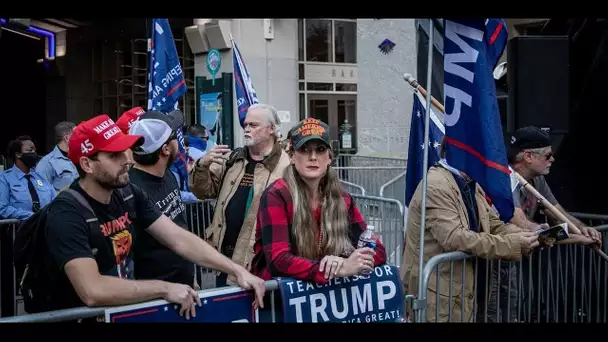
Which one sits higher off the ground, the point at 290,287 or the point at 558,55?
the point at 558,55

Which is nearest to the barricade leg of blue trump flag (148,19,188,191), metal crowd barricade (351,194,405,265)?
blue trump flag (148,19,188,191)

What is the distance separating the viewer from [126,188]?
13.0 feet

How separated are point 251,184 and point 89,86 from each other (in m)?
19.2

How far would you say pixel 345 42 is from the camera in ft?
71.5

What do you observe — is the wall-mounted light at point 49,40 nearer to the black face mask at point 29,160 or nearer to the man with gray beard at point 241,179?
the black face mask at point 29,160

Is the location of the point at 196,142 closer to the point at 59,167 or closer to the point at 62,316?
the point at 59,167

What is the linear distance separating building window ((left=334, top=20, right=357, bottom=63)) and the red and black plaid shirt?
1778cm

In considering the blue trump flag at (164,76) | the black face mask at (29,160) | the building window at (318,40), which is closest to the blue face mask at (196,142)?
the blue trump flag at (164,76)

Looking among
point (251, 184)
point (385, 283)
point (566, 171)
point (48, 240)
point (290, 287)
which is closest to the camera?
point (48, 240)

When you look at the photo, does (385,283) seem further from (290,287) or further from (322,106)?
(322,106)

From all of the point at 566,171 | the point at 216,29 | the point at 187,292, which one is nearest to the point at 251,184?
the point at 187,292

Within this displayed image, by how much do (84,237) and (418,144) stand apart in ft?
10.3

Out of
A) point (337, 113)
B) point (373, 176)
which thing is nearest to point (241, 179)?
point (373, 176)

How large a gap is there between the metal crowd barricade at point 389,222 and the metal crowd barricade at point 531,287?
6.82 ft
